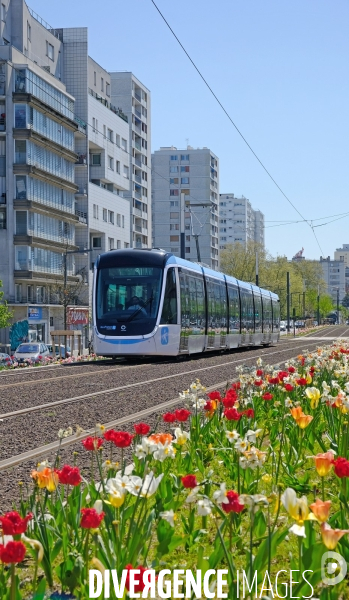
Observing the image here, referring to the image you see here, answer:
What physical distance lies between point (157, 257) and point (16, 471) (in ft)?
62.4

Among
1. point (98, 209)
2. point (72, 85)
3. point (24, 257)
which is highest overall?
point (72, 85)

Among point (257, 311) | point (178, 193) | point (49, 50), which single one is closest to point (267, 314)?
point (257, 311)

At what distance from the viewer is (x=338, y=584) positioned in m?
3.35

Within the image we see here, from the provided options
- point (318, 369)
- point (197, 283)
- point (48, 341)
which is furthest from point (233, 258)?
point (318, 369)

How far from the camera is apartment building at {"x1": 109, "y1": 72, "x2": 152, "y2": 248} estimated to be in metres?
97.2

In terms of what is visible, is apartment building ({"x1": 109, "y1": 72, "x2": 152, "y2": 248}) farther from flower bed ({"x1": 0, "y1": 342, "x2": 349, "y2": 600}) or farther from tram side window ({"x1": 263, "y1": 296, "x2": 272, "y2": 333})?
flower bed ({"x1": 0, "y1": 342, "x2": 349, "y2": 600})

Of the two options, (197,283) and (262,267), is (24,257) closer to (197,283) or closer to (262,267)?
(197,283)

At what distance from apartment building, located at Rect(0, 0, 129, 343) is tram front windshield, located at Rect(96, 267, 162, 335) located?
33.2 m

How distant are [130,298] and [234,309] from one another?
12915 mm

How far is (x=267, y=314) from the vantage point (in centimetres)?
5025

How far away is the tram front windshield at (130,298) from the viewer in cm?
2592

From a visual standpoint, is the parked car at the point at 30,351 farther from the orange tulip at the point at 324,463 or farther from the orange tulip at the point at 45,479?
the orange tulip at the point at 324,463

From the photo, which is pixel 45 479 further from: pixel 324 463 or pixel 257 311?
pixel 257 311

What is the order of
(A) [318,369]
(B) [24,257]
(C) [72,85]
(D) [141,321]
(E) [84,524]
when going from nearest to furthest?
1. (E) [84,524]
2. (A) [318,369]
3. (D) [141,321]
4. (B) [24,257]
5. (C) [72,85]
